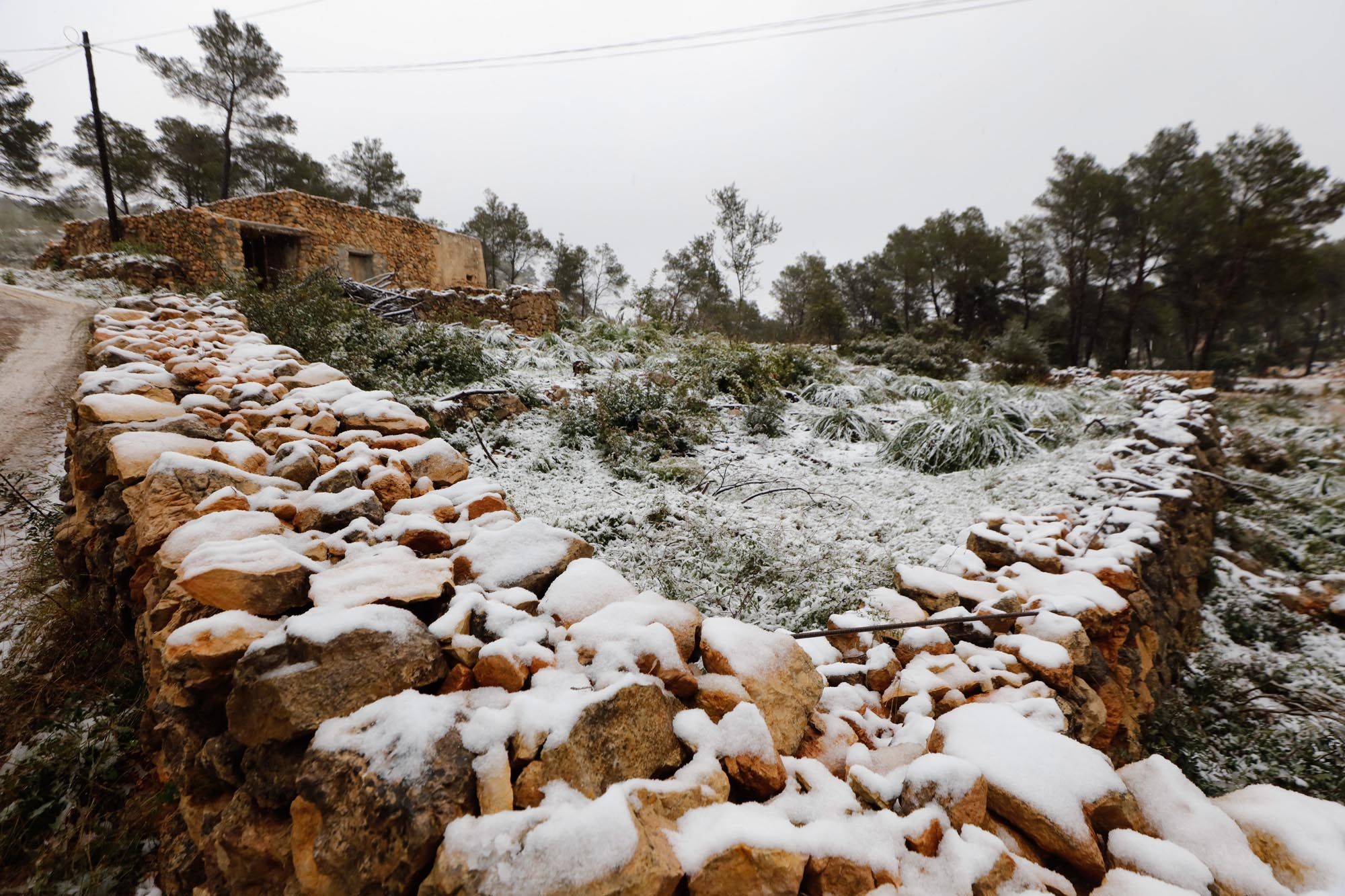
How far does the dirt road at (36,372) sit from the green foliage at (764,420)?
5.06 m

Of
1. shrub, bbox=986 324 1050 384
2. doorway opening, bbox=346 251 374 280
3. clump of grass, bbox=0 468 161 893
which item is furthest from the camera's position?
shrub, bbox=986 324 1050 384

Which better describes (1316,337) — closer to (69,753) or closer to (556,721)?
(556,721)

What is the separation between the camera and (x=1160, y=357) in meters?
22.7

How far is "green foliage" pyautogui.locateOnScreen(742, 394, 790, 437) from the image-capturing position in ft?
17.0

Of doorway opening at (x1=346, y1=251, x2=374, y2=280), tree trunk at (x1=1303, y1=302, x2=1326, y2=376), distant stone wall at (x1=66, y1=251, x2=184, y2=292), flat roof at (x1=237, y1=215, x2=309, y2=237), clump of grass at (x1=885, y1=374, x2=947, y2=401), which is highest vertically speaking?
tree trunk at (x1=1303, y1=302, x2=1326, y2=376)

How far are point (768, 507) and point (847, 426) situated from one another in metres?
2.12

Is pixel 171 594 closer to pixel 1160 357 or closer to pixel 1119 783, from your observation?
pixel 1119 783

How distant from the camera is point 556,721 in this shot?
985 millimetres

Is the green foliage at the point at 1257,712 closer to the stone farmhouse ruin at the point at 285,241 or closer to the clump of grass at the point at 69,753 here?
the clump of grass at the point at 69,753

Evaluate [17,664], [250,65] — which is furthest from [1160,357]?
[250,65]

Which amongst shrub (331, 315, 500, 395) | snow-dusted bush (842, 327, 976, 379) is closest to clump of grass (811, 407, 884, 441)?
shrub (331, 315, 500, 395)

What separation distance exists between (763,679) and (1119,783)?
2.46 ft

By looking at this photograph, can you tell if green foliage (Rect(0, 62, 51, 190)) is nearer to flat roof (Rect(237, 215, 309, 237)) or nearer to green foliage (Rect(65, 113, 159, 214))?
green foliage (Rect(65, 113, 159, 214))

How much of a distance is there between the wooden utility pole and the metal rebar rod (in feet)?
46.5
